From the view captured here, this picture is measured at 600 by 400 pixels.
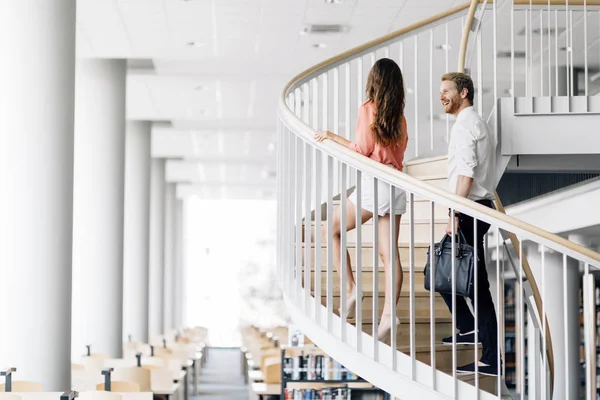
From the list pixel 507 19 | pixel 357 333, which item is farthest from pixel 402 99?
pixel 507 19

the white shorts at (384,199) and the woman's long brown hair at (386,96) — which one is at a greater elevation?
the woman's long brown hair at (386,96)

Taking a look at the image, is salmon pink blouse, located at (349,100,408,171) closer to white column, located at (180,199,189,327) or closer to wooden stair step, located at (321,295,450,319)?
wooden stair step, located at (321,295,450,319)

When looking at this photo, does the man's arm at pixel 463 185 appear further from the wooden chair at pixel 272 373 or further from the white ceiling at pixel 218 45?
the wooden chair at pixel 272 373

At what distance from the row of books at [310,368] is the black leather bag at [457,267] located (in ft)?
12.3

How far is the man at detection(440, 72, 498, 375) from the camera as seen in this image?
406 cm

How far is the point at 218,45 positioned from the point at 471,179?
5713 millimetres

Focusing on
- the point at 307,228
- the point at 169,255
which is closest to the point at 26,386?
the point at 307,228

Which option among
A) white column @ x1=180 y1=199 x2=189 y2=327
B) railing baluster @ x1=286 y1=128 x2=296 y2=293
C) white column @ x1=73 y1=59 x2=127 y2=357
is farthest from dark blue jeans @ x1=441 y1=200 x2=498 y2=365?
white column @ x1=180 y1=199 x2=189 y2=327

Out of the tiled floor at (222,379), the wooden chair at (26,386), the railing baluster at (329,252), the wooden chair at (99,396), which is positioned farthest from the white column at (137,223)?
the railing baluster at (329,252)

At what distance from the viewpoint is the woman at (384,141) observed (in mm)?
4168

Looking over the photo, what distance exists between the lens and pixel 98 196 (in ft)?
32.9

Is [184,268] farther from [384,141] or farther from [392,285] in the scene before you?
[392,285]

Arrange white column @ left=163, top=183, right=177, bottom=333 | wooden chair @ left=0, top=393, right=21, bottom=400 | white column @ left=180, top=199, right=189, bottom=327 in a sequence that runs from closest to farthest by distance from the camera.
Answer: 1. wooden chair @ left=0, top=393, right=21, bottom=400
2. white column @ left=163, top=183, right=177, bottom=333
3. white column @ left=180, top=199, right=189, bottom=327

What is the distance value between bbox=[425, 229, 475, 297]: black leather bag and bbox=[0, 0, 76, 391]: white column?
3.44m
